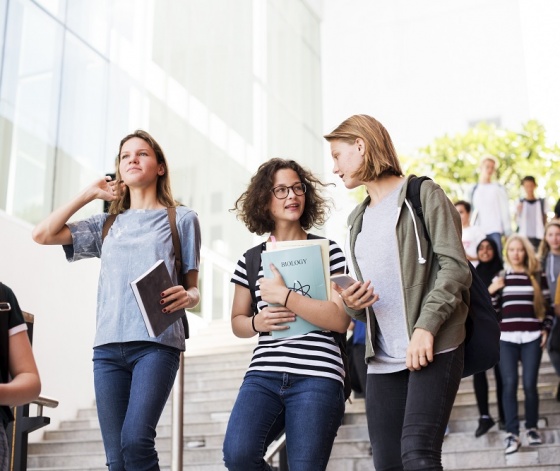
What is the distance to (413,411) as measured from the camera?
2756 millimetres

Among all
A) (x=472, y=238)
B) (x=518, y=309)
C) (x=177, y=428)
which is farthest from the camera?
(x=472, y=238)

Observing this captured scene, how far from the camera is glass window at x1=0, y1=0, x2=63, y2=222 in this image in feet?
29.2

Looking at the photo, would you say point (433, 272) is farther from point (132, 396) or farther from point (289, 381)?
point (132, 396)

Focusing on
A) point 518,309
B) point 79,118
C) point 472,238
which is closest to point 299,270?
point 518,309

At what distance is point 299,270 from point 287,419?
0.57 m

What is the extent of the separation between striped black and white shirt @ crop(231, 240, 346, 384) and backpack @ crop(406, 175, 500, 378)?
51 centimetres

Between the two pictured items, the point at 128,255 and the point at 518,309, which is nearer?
the point at 128,255

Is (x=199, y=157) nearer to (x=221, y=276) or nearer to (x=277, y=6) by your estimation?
(x=221, y=276)

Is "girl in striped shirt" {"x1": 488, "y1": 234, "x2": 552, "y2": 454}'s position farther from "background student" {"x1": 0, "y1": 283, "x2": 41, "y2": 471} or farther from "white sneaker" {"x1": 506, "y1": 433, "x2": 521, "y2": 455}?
"background student" {"x1": 0, "y1": 283, "x2": 41, "y2": 471}

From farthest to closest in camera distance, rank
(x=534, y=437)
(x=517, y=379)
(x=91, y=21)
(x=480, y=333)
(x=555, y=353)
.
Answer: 1. (x=91, y=21)
2. (x=555, y=353)
3. (x=517, y=379)
4. (x=534, y=437)
5. (x=480, y=333)

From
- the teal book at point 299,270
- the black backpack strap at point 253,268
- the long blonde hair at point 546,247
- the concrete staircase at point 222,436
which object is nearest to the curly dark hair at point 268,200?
the black backpack strap at point 253,268

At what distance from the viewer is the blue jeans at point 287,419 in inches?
120

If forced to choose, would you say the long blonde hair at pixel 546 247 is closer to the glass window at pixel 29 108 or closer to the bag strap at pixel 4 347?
the glass window at pixel 29 108

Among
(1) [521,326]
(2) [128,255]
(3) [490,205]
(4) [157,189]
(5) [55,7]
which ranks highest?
(5) [55,7]
